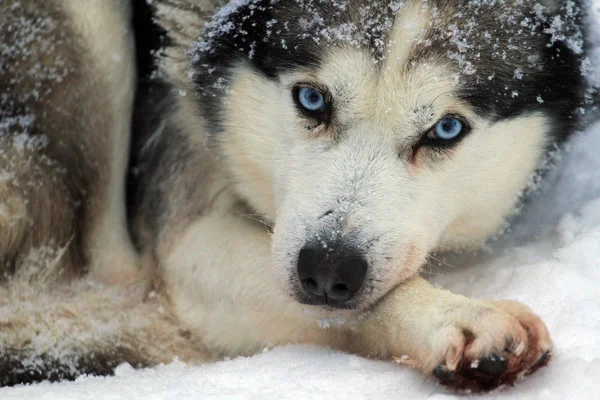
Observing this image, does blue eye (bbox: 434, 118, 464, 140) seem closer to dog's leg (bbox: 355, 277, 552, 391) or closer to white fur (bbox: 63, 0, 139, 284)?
dog's leg (bbox: 355, 277, 552, 391)

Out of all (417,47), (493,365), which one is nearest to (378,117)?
(417,47)

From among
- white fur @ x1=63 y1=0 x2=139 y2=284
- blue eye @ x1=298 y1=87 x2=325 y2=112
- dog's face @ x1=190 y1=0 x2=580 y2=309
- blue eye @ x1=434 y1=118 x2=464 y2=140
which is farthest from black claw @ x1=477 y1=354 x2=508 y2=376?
white fur @ x1=63 y1=0 x2=139 y2=284

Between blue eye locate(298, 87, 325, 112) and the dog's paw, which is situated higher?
blue eye locate(298, 87, 325, 112)

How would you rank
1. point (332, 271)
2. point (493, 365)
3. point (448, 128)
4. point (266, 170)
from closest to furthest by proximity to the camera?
point (493, 365) < point (332, 271) < point (448, 128) < point (266, 170)

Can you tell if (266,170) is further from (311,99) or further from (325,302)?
(325,302)

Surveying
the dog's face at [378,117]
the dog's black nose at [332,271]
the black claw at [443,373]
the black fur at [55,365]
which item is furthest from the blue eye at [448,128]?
the black fur at [55,365]

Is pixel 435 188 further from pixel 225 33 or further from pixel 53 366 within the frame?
pixel 53 366

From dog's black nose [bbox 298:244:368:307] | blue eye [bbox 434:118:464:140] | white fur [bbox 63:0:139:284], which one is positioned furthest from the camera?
white fur [bbox 63:0:139:284]

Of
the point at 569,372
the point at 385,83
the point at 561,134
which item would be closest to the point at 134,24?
the point at 385,83
